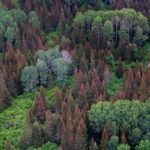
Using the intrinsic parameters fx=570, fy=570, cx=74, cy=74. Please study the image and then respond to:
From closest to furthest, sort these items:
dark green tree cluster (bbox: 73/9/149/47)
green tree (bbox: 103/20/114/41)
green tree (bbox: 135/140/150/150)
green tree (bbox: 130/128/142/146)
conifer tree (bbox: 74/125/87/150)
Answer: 1. green tree (bbox: 135/140/150/150)
2. conifer tree (bbox: 74/125/87/150)
3. green tree (bbox: 130/128/142/146)
4. green tree (bbox: 103/20/114/41)
5. dark green tree cluster (bbox: 73/9/149/47)

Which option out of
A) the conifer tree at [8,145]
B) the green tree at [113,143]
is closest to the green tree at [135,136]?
the green tree at [113,143]

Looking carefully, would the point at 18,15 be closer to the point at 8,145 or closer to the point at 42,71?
the point at 42,71

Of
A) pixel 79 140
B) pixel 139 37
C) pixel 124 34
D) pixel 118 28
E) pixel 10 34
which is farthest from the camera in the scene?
pixel 10 34

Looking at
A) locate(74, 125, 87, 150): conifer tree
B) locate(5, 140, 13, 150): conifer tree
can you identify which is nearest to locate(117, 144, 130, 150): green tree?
locate(74, 125, 87, 150): conifer tree

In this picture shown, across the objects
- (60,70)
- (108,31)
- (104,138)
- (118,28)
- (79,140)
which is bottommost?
(79,140)

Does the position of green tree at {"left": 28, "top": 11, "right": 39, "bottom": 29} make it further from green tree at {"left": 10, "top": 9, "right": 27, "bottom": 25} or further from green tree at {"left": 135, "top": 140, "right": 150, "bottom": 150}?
green tree at {"left": 135, "top": 140, "right": 150, "bottom": 150}

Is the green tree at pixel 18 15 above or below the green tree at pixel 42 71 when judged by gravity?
above

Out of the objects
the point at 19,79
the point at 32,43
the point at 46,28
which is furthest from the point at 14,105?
the point at 46,28

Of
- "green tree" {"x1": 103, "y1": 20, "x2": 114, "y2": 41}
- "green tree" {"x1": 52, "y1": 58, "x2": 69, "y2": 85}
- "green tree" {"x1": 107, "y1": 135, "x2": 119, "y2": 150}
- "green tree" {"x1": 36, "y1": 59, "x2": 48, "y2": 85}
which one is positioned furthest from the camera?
"green tree" {"x1": 103, "y1": 20, "x2": 114, "y2": 41}

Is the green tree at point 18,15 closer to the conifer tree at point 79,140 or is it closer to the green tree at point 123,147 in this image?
the conifer tree at point 79,140

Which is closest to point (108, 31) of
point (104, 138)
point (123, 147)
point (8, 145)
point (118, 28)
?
point (118, 28)

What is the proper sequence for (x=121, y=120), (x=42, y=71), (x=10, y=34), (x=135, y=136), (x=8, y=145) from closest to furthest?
(x=8, y=145), (x=135, y=136), (x=121, y=120), (x=42, y=71), (x=10, y=34)

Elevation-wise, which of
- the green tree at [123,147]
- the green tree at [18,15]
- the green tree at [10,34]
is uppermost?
A: the green tree at [18,15]
